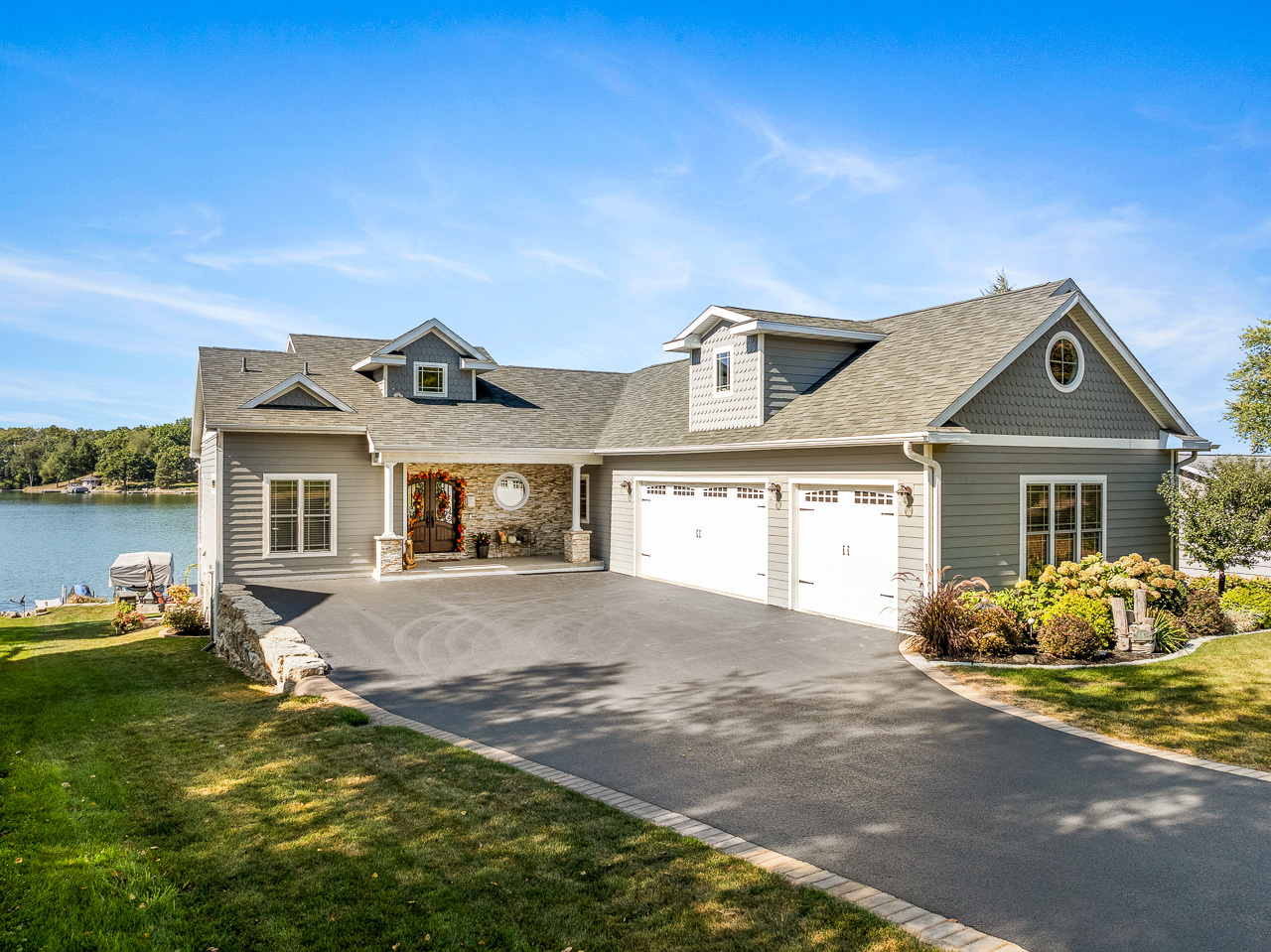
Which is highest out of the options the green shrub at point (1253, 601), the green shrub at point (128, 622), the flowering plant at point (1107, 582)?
the flowering plant at point (1107, 582)

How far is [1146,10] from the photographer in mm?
15469

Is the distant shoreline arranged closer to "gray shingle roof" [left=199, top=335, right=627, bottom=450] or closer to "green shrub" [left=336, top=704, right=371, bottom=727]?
"gray shingle roof" [left=199, top=335, right=627, bottom=450]

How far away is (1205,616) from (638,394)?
14305 millimetres

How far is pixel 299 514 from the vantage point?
1755 cm

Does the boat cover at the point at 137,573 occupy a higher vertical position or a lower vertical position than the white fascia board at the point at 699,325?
lower

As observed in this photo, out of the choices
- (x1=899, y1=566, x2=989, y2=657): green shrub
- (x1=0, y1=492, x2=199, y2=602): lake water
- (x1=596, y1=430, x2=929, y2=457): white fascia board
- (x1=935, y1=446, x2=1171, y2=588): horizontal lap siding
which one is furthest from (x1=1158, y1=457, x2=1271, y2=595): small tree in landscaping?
(x1=0, y1=492, x2=199, y2=602): lake water

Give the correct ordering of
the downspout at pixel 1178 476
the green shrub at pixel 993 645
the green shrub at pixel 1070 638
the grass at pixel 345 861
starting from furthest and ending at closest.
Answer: the downspout at pixel 1178 476 < the green shrub at pixel 993 645 < the green shrub at pixel 1070 638 < the grass at pixel 345 861

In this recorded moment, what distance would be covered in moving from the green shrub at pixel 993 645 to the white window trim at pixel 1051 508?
7.69 ft

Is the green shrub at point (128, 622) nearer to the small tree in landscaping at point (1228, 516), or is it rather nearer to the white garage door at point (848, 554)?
the white garage door at point (848, 554)

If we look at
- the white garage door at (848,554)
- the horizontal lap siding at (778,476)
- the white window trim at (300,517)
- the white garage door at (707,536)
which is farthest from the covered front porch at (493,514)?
the white garage door at (848,554)

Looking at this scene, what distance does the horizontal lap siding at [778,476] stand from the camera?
11484 mm

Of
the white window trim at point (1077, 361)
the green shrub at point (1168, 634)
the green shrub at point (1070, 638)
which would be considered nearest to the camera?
the green shrub at point (1070, 638)

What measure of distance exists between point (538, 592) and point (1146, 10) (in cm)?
1692

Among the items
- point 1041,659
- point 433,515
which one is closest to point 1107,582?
point 1041,659
